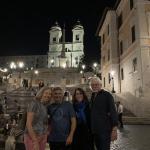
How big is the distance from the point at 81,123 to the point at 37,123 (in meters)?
0.98

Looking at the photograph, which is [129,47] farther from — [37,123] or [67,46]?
[67,46]

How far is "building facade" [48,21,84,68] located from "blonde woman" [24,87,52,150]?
90865 millimetres

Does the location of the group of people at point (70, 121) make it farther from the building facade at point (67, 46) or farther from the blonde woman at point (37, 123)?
the building facade at point (67, 46)

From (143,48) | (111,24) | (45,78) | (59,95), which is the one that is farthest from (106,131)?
Answer: (45,78)

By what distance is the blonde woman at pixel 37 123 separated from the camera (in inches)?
173

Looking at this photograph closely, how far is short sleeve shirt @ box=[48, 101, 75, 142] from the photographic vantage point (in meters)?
4.66

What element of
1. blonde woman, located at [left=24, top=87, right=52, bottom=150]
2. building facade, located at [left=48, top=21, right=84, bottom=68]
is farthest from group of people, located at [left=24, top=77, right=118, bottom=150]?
building facade, located at [left=48, top=21, right=84, bottom=68]

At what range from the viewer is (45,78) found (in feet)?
224

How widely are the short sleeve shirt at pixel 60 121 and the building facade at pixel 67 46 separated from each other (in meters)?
90.8

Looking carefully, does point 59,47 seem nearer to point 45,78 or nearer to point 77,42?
point 77,42

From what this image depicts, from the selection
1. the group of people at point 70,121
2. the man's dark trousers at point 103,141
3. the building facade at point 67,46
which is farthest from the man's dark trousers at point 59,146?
the building facade at point 67,46

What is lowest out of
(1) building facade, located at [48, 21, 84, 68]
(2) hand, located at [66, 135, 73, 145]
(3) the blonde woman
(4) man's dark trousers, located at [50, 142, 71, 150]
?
(4) man's dark trousers, located at [50, 142, 71, 150]

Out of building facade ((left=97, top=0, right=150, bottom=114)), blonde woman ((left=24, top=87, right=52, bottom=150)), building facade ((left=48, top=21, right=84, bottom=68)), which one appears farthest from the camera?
building facade ((left=48, top=21, right=84, bottom=68))

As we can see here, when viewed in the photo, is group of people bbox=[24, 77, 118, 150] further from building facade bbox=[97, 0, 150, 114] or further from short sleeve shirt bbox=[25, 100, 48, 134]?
building facade bbox=[97, 0, 150, 114]
